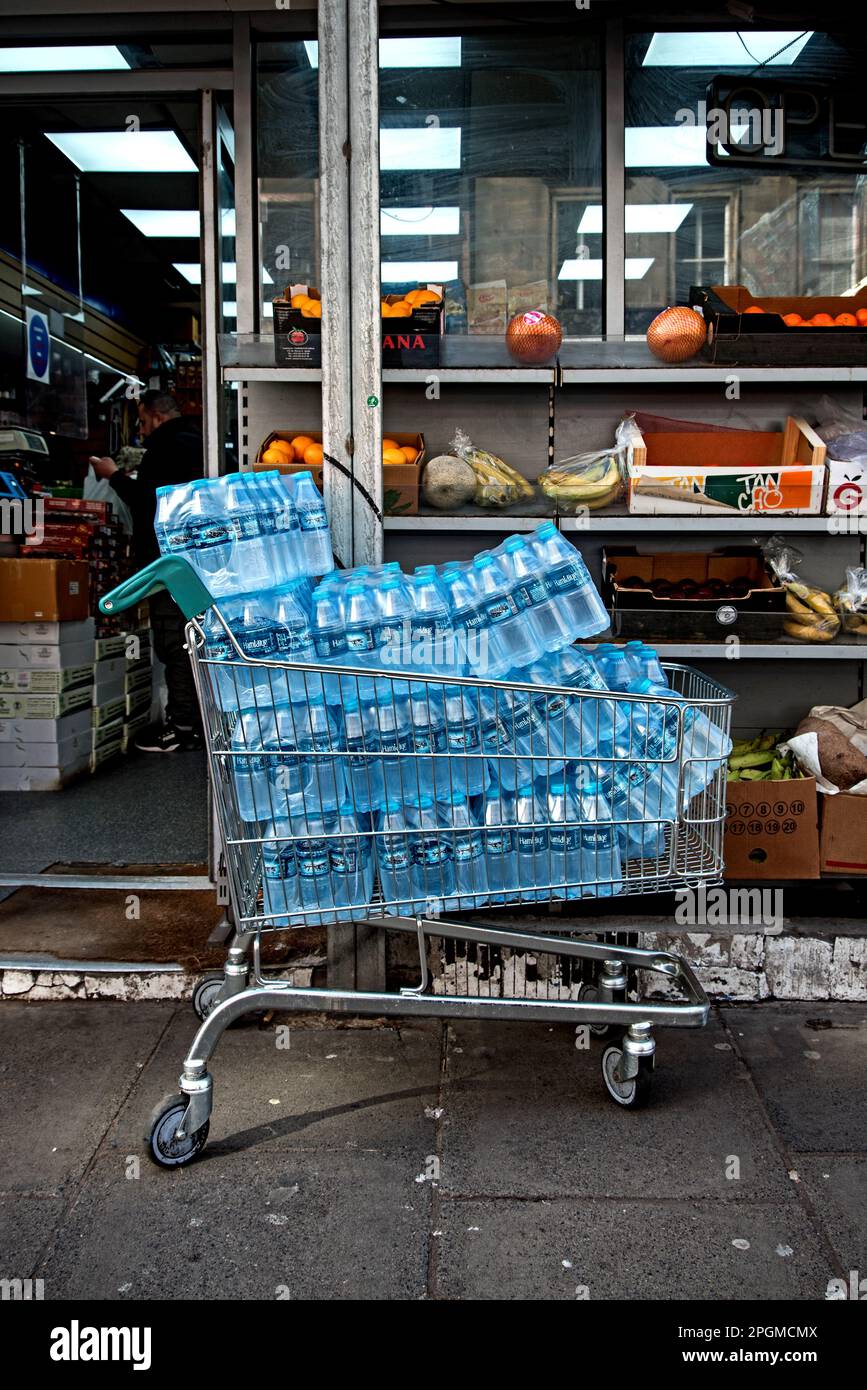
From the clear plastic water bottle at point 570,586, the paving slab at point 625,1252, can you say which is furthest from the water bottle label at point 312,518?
the paving slab at point 625,1252

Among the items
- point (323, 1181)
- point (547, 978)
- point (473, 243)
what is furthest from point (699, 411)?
point (323, 1181)

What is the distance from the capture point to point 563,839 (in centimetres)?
284

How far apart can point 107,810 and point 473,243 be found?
3229 mm

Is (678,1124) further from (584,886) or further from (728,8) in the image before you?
(728,8)

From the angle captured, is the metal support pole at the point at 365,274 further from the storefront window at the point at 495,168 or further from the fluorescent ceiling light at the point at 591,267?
the fluorescent ceiling light at the point at 591,267

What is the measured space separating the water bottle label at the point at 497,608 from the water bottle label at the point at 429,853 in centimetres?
58

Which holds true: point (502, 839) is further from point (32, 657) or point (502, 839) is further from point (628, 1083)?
point (32, 657)

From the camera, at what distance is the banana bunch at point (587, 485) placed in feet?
13.2

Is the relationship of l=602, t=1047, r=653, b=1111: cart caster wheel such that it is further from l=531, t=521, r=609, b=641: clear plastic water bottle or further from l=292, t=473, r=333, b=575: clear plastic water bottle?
l=292, t=473, r=333, b=575: clear plastic water bottle

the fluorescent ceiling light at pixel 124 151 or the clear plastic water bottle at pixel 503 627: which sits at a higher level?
the fluorescent ceiling light at pixel 124 151

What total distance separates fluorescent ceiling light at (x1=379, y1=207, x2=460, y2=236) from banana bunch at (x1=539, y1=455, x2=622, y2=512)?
1219 mm

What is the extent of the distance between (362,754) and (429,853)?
34 cm

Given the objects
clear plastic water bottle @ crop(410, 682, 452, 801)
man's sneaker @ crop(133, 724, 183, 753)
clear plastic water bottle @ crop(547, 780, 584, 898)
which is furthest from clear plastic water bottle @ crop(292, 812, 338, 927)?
man's sneaker @ crop(133, 724, 183, 753)
